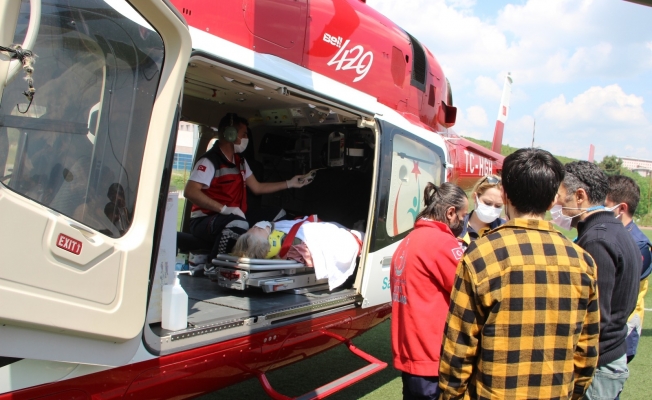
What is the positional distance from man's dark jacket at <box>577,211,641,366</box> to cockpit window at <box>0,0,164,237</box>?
6.58 ft

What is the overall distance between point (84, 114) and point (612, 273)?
7.47ft

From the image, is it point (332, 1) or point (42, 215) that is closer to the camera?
point (42, 215)

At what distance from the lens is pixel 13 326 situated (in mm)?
1623

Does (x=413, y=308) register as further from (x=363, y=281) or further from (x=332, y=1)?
(x=332, y=1)

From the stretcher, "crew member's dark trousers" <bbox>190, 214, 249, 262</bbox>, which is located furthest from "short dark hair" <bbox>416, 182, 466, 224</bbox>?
"crew member's dark trousers" <bbox>190, 214, 249, 262</bbox>

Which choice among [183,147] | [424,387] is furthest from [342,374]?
[183,147]

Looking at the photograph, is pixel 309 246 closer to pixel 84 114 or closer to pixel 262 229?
pixel 262 229

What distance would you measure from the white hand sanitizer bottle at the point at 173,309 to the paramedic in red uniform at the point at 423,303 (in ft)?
3.59

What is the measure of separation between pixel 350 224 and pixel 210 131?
1767 mm

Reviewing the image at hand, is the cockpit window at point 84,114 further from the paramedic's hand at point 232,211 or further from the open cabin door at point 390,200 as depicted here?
the open cabin door at point 390,200

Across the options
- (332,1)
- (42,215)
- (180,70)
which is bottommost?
(42,215)

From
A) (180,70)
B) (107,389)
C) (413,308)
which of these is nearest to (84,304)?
(107,389)

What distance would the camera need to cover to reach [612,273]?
7.02ft

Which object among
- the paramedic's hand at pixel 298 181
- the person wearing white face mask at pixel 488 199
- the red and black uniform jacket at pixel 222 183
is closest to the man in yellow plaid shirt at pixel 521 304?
the person wearing white face mask at pixel 488 199
